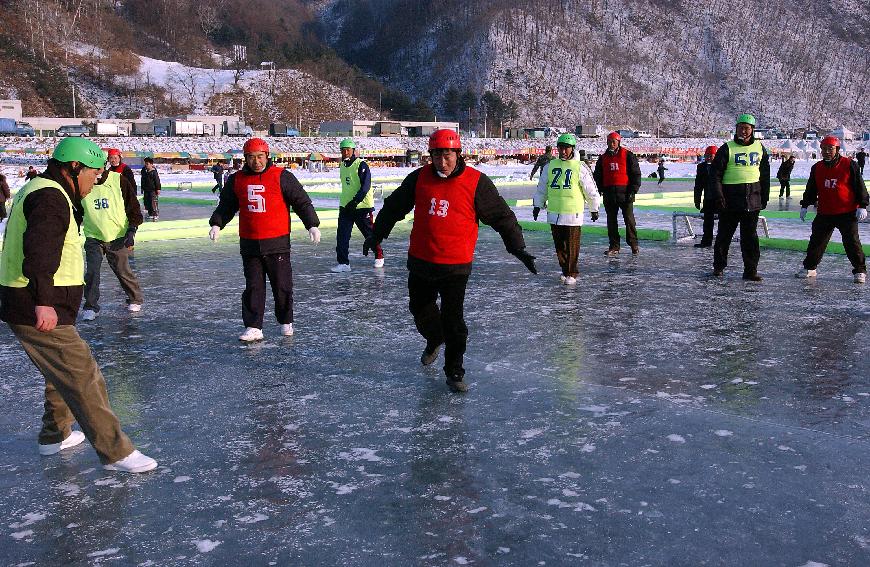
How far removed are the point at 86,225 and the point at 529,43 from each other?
178900 millimetres

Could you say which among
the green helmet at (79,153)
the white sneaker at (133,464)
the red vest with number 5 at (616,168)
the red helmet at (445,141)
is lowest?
the white sneaker at (133,464)

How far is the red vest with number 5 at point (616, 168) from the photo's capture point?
13328mm

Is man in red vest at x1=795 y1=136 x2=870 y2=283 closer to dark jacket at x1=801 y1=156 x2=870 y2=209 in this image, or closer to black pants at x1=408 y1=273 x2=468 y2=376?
dark jacket at x1=801 y1=156 x2=870 y2=209

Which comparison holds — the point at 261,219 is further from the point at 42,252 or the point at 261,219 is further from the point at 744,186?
the point at 744,186

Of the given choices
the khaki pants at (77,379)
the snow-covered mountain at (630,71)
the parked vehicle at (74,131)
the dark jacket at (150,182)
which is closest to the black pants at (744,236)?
the khaki pants at (77,379)

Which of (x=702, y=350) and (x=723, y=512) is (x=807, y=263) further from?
(x=723, y=512)

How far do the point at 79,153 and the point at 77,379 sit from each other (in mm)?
1097

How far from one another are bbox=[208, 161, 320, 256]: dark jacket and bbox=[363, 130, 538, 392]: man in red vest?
1.70 meters

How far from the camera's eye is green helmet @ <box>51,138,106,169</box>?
4410 millimetres

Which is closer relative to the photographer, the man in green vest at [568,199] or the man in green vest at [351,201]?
the man in green vest at [568,199]

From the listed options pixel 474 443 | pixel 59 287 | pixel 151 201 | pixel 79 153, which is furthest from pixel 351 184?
pixel 151 201

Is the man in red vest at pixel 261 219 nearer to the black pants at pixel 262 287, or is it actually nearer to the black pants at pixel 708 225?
the black pants at pixel 262 287

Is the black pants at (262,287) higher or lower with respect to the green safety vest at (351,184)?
lower

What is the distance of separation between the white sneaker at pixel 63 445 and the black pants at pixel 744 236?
26.7ft
